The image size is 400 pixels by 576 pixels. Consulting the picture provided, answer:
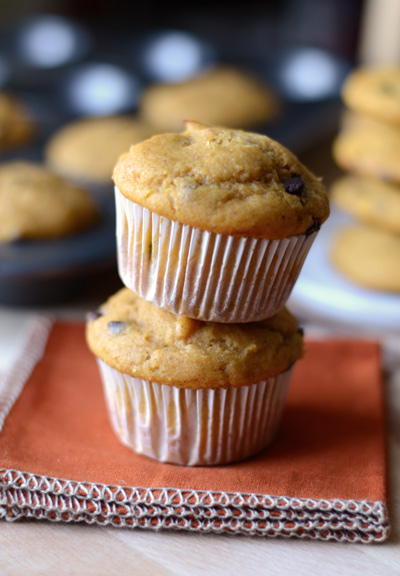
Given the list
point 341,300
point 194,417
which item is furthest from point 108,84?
point 194,417

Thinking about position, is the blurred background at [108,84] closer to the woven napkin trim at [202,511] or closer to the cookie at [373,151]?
the cookie at [373,151]

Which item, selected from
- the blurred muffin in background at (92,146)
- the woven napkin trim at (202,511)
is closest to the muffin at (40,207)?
the blurred muffin in background at (92,146)

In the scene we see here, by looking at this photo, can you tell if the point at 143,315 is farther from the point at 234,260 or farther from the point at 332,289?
the point at 332,289

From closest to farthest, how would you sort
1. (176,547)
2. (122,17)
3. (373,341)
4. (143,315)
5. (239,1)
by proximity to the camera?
(176,547), (143,315), (373,341), (122,17), (239,1)

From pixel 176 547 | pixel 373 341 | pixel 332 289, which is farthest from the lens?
pixel 332 289

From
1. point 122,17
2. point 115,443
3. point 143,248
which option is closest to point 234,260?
point 143,248

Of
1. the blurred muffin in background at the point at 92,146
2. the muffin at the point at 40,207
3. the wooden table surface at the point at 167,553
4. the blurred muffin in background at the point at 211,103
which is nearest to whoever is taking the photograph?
the wooden table surface at the point at 167,553
